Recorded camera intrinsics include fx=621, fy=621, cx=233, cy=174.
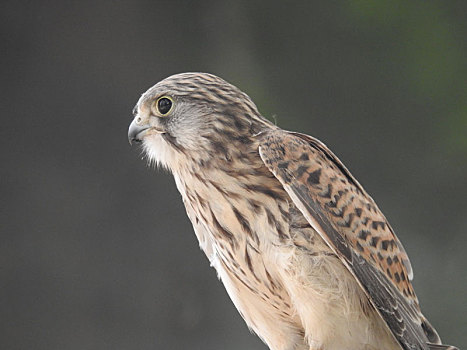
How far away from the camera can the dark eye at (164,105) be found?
1.48 m

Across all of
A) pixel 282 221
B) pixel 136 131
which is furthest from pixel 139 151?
pixel 282 221

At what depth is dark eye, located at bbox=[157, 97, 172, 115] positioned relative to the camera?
1.48 meters

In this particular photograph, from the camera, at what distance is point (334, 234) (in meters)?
1.42

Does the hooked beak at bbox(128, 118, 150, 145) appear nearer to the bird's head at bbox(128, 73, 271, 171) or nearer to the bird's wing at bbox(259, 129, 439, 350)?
the bird's head at bbox(128, 73, 271, 171)

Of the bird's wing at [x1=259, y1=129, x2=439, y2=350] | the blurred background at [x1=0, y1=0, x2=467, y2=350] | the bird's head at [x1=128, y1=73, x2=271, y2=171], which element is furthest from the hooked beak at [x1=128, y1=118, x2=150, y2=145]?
the blurred background at [x1=0, y1=0, x2=467, y2=350]

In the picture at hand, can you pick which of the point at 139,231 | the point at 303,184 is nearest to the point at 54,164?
the point at 139,231

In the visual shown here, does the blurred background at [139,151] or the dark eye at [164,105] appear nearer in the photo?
the dark eye at [164,105]

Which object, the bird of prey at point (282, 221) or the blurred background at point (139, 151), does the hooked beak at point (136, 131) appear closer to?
the bird of prey at point (282, 221)

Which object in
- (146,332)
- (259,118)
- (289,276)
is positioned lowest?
(146,332)

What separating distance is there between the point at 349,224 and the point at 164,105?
526 millimetres

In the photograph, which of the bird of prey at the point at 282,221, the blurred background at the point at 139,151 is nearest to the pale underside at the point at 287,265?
the bird of prey at the point at 282,221

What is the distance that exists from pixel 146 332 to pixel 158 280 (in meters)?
0.22

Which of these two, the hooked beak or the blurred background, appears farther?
the blurred background

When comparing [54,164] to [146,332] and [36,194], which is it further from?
[146,332]
